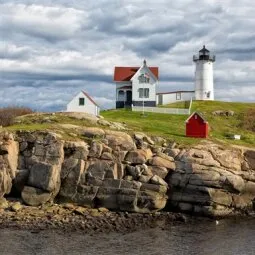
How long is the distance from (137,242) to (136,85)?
1979 inches

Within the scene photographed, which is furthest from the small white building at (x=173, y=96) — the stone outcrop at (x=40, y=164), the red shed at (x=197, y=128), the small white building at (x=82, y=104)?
the stone outcrop at (x=40, y=164)

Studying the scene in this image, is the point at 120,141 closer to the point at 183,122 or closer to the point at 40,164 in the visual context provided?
the point at 40,164

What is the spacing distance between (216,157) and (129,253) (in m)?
19.5

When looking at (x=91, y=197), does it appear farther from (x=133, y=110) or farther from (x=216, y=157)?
(x=133, y=110)

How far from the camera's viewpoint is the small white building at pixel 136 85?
284 ft

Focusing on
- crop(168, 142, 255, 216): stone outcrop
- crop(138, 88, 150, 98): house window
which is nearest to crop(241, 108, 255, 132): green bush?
crop(138, 88, 150, 98): house window

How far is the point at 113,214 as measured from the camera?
152 ft

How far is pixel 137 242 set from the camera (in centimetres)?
3894

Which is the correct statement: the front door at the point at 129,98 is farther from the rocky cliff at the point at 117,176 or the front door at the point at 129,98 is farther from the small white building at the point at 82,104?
the rocky cliff at the point at 117,176

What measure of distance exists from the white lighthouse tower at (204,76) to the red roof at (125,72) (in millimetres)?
12120

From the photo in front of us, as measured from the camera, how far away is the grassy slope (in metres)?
61.2

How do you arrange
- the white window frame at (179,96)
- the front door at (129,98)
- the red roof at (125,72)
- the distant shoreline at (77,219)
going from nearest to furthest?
the distant shoreline at (77,219) < the red roof at (125,72) < the front door at (129,98) < the white window frame at (179,96)

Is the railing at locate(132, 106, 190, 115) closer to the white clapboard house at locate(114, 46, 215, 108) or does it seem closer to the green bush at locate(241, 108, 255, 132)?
the white clapboard house at locate(114, 46, 215, 108)

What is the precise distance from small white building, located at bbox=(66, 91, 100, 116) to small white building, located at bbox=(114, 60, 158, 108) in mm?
15074
